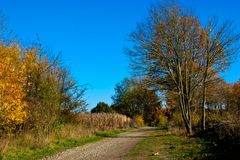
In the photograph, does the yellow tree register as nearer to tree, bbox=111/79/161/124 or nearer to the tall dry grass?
the tall dry grass

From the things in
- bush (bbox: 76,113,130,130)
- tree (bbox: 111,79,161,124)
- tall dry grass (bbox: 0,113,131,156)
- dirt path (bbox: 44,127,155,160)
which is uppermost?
tree (bbox: 111,79,161,124)

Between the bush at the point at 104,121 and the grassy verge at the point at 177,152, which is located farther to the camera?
the bush at the point at 104,121

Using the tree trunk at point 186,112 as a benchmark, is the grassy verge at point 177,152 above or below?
below

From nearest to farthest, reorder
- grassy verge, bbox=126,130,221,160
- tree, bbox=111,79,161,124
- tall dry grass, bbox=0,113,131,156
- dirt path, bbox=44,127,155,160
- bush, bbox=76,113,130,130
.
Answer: grassy verge, bbox=126,130,221,160
dirt path, bbox=44,127,155,160
tall dry grass, bbox=0,113,131,156
bush, bbox=76,113,130,130
tree, bbox=111,79,161,124

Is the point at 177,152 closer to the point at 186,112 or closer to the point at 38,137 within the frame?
the point at 38,137

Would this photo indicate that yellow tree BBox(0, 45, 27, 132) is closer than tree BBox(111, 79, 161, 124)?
Yes

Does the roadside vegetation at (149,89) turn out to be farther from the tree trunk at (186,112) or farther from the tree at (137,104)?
the tree at (137,104)

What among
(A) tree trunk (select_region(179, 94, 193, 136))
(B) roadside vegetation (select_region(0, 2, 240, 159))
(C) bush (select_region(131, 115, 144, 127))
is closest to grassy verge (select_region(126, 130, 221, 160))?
(B) roadside vegetation (select_region(0, 2, 240, 159))

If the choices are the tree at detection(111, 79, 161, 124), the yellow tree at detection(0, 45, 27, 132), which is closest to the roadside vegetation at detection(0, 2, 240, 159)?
the yellow tree at detection(0, 45, 27, 132)

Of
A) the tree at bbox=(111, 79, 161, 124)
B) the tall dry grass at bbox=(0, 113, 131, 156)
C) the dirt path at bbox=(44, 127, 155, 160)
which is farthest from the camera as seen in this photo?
the tree at bbox=(111, 79, 161, 124)

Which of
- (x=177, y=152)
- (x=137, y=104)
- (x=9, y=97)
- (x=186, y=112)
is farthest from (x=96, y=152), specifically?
(x=137, y=104)

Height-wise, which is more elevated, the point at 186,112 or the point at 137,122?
the point at 137,122

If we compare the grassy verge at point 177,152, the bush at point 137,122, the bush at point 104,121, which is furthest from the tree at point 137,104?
the grassy verge at point 177,152

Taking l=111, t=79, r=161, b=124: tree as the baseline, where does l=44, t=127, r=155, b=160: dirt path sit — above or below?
below
